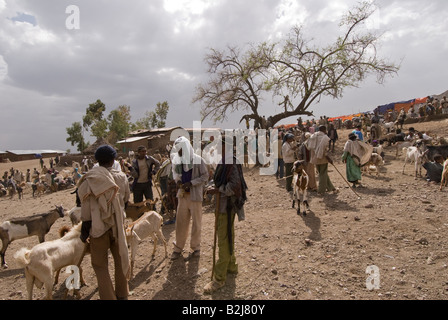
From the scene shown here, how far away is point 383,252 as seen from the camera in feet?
14.4

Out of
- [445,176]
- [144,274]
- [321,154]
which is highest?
[321,154]

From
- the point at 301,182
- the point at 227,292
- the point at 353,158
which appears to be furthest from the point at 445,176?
the point at 227,292

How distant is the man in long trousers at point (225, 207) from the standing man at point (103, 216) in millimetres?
1163

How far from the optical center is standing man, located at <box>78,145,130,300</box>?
2.93 meters

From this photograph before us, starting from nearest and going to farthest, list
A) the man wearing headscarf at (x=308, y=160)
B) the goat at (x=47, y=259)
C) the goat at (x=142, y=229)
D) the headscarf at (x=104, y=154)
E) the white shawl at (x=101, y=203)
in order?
the white shawl at (x=101, y=203)
the headscarf at (x=104, y=154)
the goat at (x=47, y=259)
the goat at (x=142, y=229)
the man wearing headscarf at (x=308, y=160)

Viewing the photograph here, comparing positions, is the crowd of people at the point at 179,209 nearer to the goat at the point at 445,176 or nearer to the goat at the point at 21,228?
the goat at the point at 21,228

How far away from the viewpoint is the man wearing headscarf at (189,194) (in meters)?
4.46

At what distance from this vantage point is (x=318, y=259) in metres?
4.33

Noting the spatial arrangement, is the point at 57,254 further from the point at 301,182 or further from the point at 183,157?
the point at 301,182

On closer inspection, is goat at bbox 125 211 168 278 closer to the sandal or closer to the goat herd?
the goat herd

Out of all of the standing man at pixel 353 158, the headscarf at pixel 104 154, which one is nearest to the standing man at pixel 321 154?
the standing man at pixel 353 158

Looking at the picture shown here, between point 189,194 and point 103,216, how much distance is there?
1.69 m
